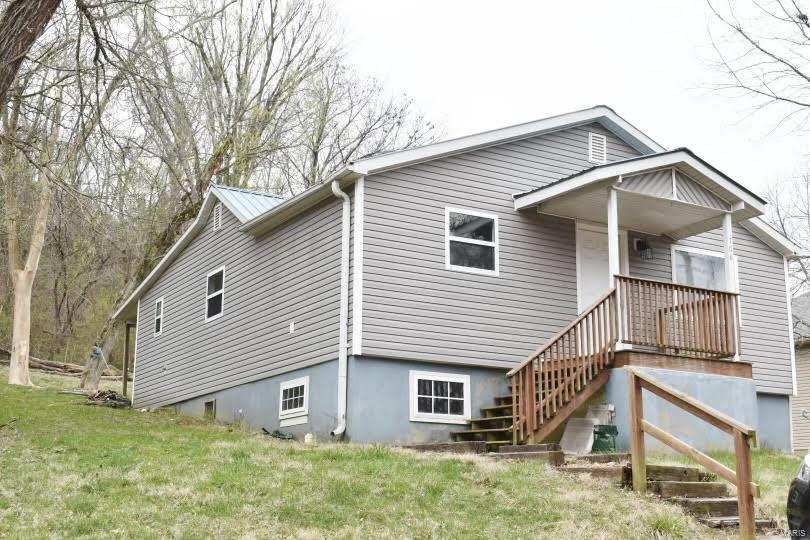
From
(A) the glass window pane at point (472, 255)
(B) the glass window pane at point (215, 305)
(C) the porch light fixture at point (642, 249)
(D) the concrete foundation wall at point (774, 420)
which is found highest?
(C) the porch light fixture at point (642, 249)

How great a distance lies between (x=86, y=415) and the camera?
16000 mm

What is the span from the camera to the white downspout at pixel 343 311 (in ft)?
41.9

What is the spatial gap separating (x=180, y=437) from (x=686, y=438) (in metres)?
6.99

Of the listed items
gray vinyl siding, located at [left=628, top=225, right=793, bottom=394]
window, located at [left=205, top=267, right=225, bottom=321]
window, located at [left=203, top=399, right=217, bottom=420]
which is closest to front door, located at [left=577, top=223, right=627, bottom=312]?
gray vinyl siding, located at [left=628, top=225, right=793, bottom=394]

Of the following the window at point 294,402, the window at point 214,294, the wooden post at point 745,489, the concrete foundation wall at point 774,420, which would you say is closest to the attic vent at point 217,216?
the window at point 214,294

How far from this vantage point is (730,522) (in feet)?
28.1

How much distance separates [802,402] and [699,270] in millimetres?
9715

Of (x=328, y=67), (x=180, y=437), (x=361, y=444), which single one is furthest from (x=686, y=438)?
(x=328, y=67)

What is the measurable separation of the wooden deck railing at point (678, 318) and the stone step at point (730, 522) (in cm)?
425

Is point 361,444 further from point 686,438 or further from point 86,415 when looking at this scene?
point 86,415

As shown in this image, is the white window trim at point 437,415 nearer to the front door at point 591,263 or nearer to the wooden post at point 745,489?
the front door at point 591,263

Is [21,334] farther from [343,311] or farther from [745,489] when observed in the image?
[745,489]

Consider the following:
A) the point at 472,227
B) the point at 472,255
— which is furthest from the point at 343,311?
the point at 472,227

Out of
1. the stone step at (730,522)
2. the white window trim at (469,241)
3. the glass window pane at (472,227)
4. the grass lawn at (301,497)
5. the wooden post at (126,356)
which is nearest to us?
the grass lawn at (301,497)
